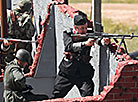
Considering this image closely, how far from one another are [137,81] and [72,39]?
5.41 ft

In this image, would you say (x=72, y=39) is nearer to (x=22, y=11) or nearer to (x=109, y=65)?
(x=109, y=65)

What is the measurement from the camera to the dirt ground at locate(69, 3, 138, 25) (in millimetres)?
46466

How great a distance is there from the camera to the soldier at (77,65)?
7.37 meters

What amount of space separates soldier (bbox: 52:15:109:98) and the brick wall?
4.23ft

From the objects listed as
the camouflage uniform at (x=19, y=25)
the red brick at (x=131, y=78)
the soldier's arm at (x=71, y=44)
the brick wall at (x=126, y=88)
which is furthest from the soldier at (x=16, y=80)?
the camouflage uniform at (x=19, y=25)

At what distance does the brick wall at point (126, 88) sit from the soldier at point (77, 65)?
1288mm

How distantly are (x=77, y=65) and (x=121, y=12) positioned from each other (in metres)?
47.0

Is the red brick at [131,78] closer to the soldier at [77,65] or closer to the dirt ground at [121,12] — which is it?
the soldier at [77,65]

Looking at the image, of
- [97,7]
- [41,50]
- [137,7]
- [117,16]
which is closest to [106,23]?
[117,16]

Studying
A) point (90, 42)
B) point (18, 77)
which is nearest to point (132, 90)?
point (90, 42)


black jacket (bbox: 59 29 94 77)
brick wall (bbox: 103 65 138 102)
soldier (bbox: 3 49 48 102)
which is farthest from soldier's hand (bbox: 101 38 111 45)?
soldier (bbox: 3 49 48 102)

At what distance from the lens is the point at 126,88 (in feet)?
20.5

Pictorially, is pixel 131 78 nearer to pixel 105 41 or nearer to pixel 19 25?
pixel 105 41

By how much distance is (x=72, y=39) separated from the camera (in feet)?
24.3
